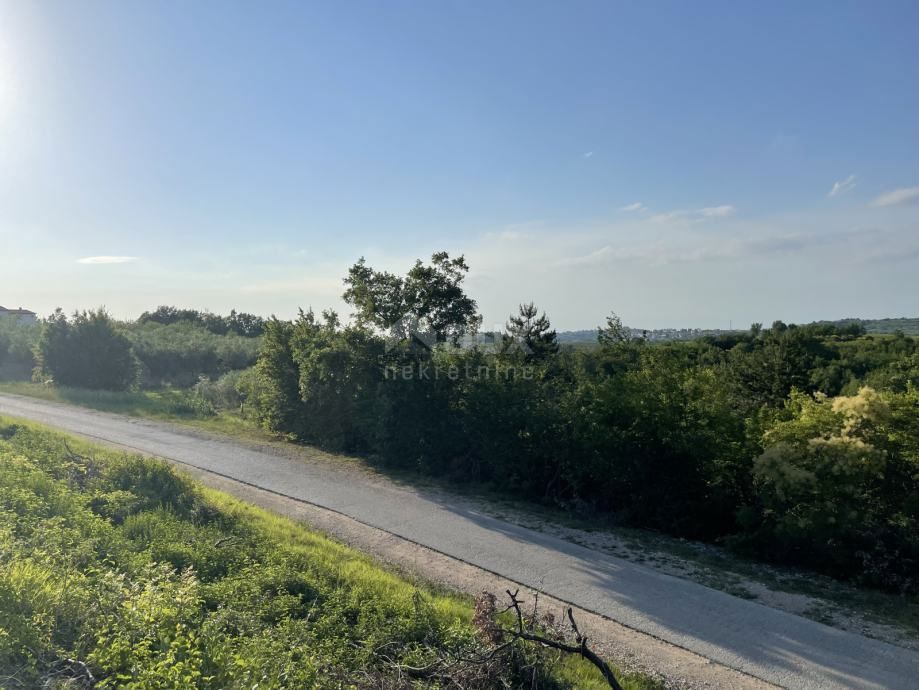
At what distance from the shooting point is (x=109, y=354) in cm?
2812

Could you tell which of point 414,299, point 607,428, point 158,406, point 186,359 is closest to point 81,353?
point 158,406

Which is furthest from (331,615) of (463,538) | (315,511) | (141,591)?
(315,511)

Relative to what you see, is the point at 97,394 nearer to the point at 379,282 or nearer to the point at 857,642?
the point at 379,282

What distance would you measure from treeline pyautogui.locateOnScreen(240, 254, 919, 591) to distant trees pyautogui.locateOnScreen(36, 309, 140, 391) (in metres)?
12.9

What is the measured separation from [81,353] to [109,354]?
1.08 m

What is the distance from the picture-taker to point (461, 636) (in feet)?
17.3

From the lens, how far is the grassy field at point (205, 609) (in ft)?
13.7

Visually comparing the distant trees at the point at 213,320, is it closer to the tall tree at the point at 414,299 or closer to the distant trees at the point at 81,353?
the distant trees at the point at 81,353

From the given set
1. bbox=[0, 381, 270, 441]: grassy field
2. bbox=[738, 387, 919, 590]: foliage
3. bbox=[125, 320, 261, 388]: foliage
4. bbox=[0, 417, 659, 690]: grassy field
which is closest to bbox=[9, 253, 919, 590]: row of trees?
Answer: bbox=[738, 387, 919, 590]: foliage

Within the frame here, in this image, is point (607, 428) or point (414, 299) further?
point (414, 299)

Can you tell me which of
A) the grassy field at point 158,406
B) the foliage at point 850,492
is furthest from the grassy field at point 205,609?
the grassy field at point 158,406

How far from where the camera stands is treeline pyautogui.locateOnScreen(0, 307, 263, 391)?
2770 cm

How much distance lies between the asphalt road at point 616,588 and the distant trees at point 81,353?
689 inches

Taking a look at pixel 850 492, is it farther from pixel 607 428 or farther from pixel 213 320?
pixel 213 320
